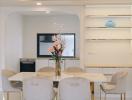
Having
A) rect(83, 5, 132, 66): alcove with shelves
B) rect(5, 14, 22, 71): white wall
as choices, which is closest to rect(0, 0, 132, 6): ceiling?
rect(83, 5, 132, 66): alcove with shelves

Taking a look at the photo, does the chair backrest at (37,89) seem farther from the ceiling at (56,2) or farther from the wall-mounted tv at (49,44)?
the wall-mounted tv at (49,44)

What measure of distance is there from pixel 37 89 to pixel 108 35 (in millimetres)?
3314

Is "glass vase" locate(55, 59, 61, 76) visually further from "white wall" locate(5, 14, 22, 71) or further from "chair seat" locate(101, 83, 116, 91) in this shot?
"white wall" locate(5, 14, 22, 71)

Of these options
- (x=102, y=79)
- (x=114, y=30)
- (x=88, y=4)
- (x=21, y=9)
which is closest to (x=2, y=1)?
(x=21, y=9)

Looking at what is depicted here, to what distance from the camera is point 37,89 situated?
4418 millimetres

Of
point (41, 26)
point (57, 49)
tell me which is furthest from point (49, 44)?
point (57, 49)

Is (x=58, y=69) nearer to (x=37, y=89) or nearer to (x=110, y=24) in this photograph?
(x=37, y=89)

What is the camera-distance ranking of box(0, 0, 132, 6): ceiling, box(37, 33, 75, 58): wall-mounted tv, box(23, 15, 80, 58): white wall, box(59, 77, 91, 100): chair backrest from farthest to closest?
1. box(23, 15, 80, 58): white wall
2. box(37, 33, 75, 58): wall-mounted tv
3. box(0, 0, 132, 6): ceiling
4. box(59, 77, 91, 100): chair backrest

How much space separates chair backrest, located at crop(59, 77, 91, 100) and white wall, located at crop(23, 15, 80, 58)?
478cm

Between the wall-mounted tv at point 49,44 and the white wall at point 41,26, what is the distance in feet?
0.39

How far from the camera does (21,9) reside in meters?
6.93

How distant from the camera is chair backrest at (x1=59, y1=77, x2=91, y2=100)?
4309 millimetres

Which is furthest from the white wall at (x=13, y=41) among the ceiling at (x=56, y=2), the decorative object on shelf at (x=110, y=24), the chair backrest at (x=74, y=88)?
the chair backrest at (x=74, y=88)

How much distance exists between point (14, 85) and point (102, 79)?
184cm
